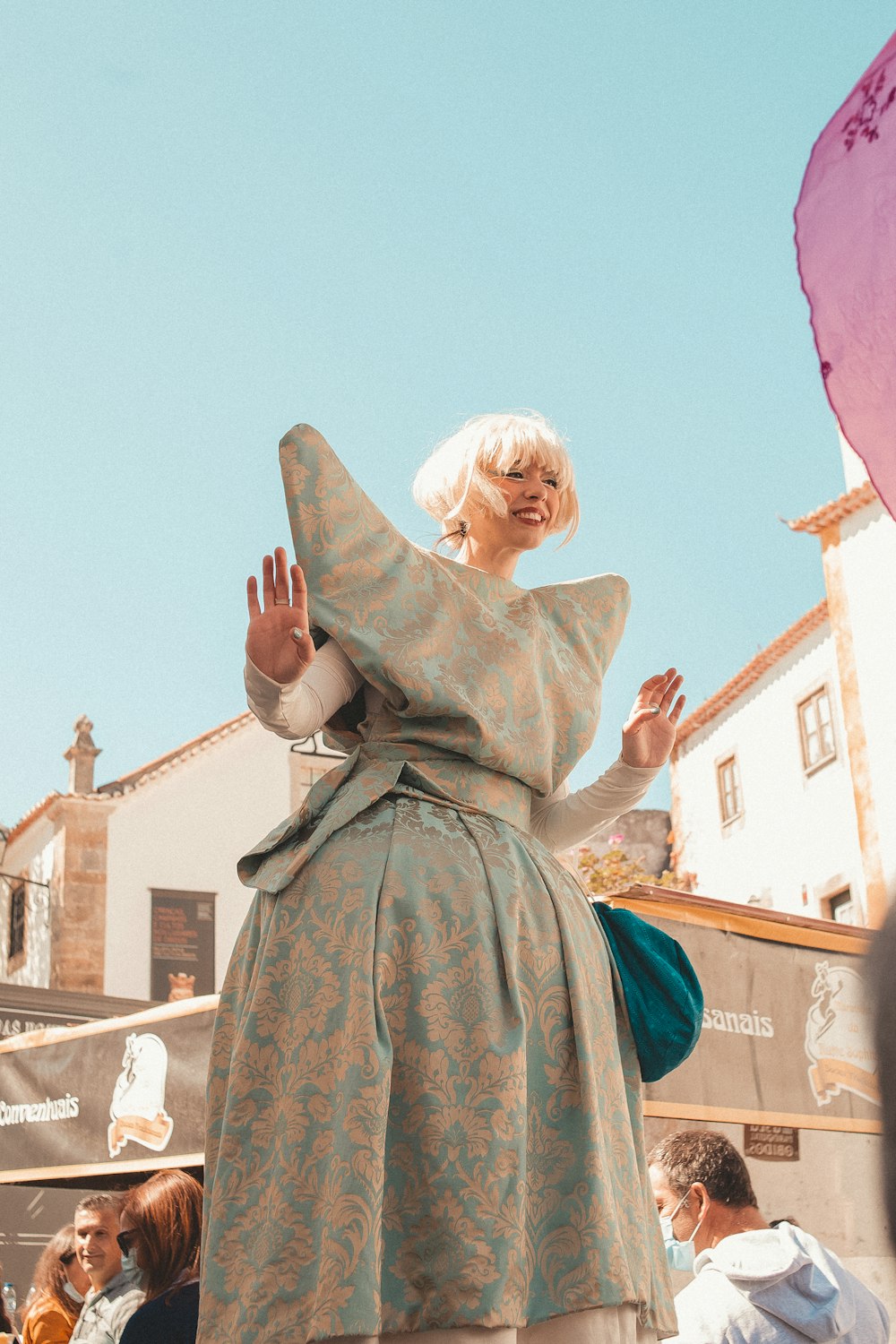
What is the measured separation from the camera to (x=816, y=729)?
23.8 metres

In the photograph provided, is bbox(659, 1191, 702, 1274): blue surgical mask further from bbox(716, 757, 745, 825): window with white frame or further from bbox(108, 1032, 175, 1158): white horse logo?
bbox(716, 757, 745, 825): window with white frame

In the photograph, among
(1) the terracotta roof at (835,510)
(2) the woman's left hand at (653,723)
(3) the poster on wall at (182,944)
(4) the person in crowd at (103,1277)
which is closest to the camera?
(2) the woman's left hand at (653,723)

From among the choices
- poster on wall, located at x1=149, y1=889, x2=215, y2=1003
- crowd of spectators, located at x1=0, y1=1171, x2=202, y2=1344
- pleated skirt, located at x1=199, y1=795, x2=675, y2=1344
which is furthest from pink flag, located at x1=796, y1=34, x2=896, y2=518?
poster on wall, located at x1=149, y1=889, x2=215, y2=1003

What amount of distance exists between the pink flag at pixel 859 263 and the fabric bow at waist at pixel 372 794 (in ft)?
5.10

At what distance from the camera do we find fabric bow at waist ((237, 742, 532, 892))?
2.48 meters

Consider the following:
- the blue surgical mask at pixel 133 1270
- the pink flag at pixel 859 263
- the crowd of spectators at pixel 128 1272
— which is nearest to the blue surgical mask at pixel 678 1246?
the crowd of spectators at pixel 128 1272

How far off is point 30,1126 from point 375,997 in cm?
501

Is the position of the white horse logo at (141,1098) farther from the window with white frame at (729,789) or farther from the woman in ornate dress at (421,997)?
→ the window with white frame at (729,789)

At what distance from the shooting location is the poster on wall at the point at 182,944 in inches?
905

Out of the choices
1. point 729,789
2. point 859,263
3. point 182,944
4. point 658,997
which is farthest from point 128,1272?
point 729,789

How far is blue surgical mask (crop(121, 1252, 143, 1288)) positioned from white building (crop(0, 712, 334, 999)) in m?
18.1

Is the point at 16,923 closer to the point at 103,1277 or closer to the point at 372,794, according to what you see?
the point at 103,1277

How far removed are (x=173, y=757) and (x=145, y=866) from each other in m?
2.05

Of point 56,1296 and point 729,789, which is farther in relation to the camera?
point 729,789
